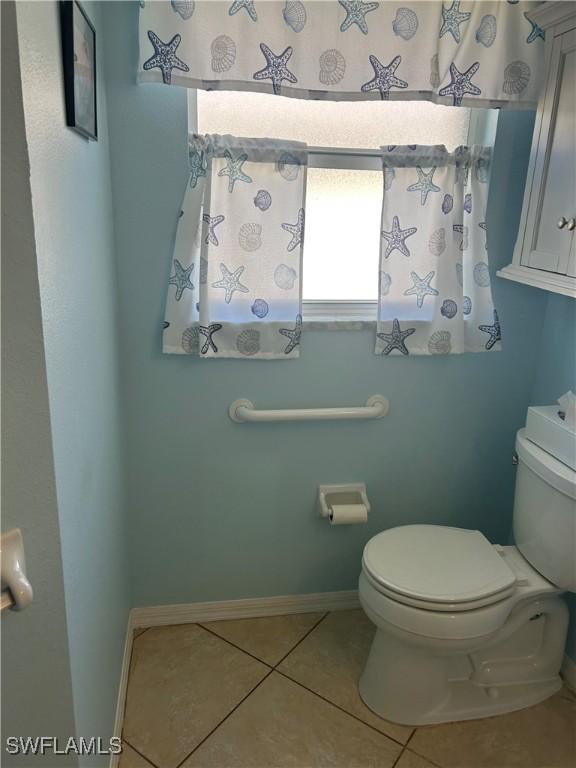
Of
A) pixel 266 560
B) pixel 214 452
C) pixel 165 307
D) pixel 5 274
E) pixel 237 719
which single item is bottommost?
pixel 237 719

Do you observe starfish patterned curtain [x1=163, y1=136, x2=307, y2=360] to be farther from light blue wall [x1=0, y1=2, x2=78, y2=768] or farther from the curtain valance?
light blue wall [x1=0, y1=2, x2=78, y2=768]

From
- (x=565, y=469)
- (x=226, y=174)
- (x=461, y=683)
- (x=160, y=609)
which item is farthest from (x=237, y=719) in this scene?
(x=226, y=174)

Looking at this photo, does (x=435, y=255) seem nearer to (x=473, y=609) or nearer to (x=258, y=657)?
(x=473, y=609)

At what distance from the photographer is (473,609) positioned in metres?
1.57

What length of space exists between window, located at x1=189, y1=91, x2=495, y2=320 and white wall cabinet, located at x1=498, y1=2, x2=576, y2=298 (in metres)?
0.22

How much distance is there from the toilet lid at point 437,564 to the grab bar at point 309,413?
0.40 m

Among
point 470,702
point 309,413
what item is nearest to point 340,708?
point 470,702

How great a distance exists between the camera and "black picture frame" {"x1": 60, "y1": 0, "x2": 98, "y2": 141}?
1.05 metres

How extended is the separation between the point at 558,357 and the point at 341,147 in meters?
1.00

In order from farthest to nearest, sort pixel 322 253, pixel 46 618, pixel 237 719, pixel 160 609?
pixel 160 609
pixel 322 253
pixel 237 719
pixel 46 618

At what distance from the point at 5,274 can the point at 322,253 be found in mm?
1215

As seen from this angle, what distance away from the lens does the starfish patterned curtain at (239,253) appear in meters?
1.69

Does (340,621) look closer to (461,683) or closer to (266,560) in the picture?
(266,560)

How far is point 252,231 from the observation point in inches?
68.8
